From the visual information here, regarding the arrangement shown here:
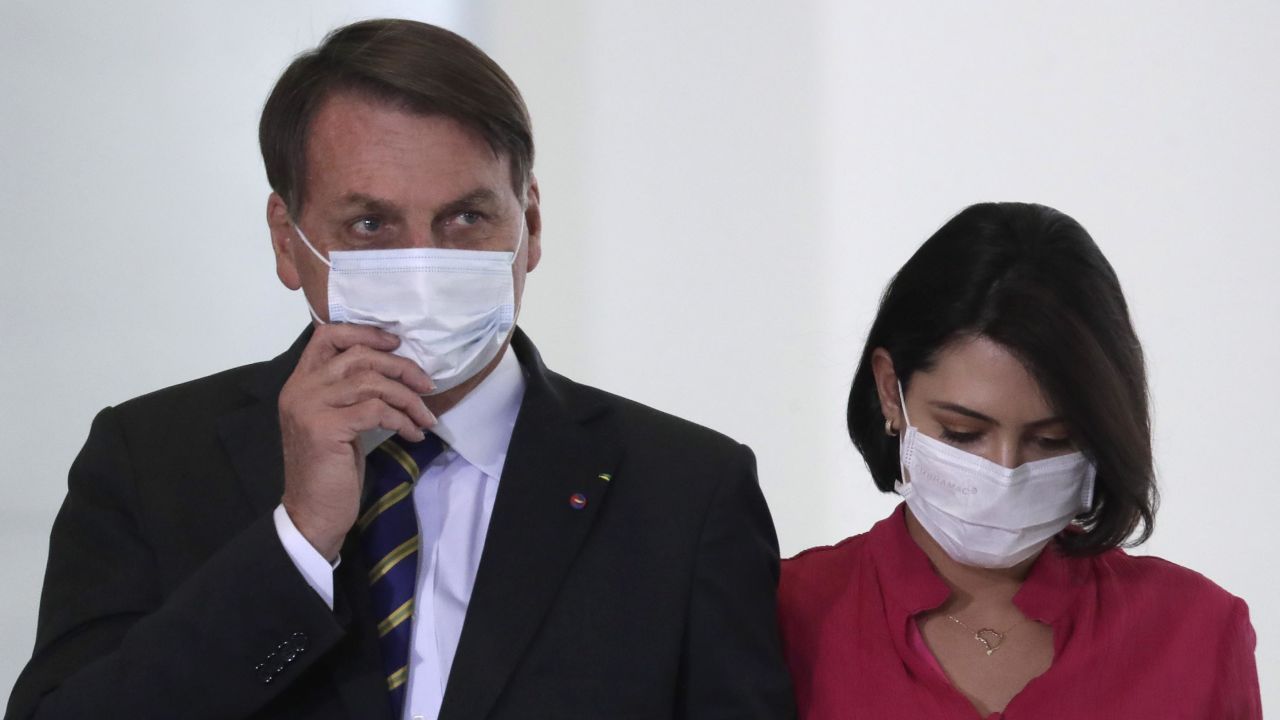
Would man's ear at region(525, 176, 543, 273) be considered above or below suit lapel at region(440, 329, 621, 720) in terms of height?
above

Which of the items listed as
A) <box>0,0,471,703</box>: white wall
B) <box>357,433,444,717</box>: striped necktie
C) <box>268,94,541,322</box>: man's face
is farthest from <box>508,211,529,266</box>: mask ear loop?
<box>0,0,471,703</box>: white wall

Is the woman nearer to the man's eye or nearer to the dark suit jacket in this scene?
the dark suit jacket

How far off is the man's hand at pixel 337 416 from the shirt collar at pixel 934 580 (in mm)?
759

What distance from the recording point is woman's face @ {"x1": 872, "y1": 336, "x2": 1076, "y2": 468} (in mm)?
2053

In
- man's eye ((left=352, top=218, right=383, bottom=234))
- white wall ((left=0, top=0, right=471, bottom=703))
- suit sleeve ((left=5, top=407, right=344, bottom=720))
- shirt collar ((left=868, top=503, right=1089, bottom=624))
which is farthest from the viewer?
white wall ((left=0, top=0, right=471, bottom=703))

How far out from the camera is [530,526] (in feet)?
6.36

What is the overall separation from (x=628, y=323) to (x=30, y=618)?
4.95 feet

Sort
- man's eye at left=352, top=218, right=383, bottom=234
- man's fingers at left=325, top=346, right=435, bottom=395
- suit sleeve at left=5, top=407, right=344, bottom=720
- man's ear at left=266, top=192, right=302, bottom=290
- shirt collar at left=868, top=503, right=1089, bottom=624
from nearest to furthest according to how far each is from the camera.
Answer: suit sleeve at left=5, top=407, right=344, bottom=720 < man's fingers at left=325, top=346, right=435, bottom=395 < man's eye at left=352, top=218, right=383, bottom=234 < man's ear at left=266, top=192, right=302, bottom=290 < shirt collar at left=868, top=503, right=1089, bottom=624

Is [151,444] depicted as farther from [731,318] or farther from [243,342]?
[731,318]

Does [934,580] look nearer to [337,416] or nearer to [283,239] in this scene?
[337,416]

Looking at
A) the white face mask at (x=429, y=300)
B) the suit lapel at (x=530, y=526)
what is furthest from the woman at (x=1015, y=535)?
the white face mask at (x=429, y=300)

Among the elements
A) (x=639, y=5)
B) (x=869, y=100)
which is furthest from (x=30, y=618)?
(x=869, y=100)

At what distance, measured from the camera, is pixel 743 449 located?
6.99 feet

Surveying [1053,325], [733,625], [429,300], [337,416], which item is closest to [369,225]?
[429,300]
